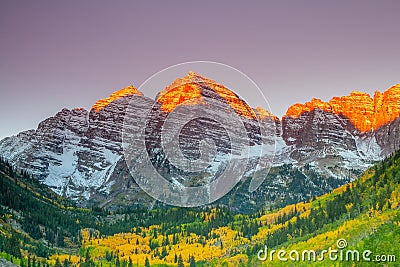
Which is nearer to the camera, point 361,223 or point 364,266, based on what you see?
point 364,266

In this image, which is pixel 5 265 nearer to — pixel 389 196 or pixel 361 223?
pixel 361 223

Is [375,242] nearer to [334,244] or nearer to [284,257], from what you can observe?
[334,244]

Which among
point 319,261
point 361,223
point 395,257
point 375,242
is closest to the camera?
point 395,257

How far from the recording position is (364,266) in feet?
484

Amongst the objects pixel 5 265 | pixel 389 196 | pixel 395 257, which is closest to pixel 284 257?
pixel 389 196

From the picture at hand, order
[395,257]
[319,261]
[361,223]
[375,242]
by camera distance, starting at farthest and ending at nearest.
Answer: [361,223] < [319,261] < [375,242] < [395,257]

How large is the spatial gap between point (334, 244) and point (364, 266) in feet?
100

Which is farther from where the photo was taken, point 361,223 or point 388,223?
point 361,223

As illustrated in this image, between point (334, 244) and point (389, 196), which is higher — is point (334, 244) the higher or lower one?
the lower one

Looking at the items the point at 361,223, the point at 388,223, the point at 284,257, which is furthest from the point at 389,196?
the point at 284,257

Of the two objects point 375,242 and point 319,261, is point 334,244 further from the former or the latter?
point 375,242

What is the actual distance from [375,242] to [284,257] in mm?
44883

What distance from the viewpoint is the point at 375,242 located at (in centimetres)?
15750

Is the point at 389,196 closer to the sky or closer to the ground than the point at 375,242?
closer to the sky
